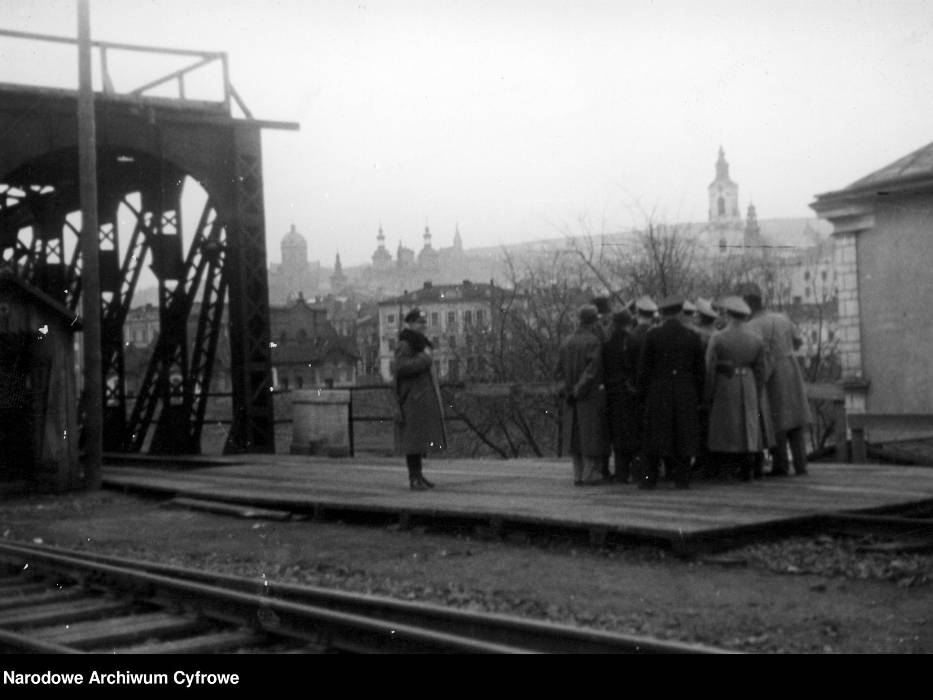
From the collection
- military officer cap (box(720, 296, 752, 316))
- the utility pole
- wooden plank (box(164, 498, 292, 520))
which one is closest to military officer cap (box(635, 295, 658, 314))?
military officer cap (box(720, 296, 752, 316))

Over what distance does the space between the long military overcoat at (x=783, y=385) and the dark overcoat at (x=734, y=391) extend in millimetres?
354

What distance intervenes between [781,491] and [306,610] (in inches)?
215

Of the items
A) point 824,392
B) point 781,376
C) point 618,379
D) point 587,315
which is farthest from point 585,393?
point 824,392

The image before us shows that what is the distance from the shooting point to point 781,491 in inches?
449

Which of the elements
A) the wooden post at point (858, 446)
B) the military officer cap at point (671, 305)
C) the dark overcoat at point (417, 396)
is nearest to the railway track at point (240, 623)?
the dark overcoat at point (417, 396)

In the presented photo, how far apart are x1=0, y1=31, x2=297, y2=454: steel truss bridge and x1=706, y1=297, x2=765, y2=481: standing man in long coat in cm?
1106

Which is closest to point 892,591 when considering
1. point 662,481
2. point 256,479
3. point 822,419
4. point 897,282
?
point 662,481

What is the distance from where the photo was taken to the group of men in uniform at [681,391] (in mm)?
11484

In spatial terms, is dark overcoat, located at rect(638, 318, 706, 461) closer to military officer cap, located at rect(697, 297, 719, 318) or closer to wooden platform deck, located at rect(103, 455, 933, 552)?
wooden platform deck, located at rect(103, 455, 933, 552)

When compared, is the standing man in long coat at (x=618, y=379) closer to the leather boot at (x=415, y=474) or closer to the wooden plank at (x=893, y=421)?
the leather boot at (x=415, y=474)

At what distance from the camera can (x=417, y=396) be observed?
13.0 m

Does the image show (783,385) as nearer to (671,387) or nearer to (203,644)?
(671,387)

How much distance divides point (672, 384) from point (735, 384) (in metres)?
0.77
